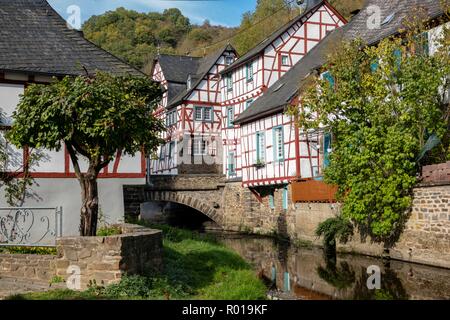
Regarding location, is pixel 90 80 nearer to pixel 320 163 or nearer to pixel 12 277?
pixel 12 277

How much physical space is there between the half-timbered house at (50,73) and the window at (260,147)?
32.0 feet

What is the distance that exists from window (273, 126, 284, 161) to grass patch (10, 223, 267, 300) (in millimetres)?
9017

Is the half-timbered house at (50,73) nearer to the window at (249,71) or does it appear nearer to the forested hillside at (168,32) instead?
the window at (249,71)

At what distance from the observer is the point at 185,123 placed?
35000mm

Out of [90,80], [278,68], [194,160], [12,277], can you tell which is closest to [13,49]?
[90,80]

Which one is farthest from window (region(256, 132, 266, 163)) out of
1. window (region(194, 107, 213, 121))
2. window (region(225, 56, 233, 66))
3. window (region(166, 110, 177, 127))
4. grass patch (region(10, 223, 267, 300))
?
window (region(166, 110, 177, 127))

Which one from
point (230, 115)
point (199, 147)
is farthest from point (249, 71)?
point (199, 147)

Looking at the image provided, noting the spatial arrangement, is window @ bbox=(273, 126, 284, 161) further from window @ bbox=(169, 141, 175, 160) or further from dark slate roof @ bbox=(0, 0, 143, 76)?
window @ bbox=(169, 141, 175, 160)

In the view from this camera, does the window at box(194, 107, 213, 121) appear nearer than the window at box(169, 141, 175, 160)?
Yes

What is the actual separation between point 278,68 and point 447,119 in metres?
14.5

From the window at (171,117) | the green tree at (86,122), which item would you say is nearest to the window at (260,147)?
the window at (171,117)

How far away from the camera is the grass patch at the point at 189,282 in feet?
25.7

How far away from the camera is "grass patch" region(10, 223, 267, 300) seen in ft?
25.7

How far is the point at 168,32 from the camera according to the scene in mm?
74938
